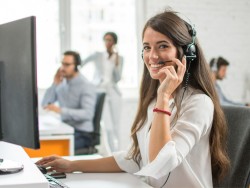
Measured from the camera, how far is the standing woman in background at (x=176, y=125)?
1.33 m

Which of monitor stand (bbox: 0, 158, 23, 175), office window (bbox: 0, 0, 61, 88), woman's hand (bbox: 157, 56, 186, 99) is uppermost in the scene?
office window (bbox: 0, 0, 61, 88)

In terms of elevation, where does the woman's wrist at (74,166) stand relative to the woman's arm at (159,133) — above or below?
below

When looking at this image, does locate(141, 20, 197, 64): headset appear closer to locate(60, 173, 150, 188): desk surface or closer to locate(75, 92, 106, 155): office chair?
locate(60, 173, 150, 188): desk surface

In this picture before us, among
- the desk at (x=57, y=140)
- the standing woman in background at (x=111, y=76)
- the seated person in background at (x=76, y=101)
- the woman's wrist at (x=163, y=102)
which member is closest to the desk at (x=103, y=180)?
the woman's wrist at (x=163, y=102)

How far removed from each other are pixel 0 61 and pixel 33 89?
0.19 metres

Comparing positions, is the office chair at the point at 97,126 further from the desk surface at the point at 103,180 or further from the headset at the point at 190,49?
the headset at the point at 190,49

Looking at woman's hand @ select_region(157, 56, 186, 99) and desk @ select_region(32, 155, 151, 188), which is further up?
woman's hand @ select_region(157, 56, 186, 99)

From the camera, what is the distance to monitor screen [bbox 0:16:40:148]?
3.52 ft

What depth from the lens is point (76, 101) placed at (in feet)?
12.0

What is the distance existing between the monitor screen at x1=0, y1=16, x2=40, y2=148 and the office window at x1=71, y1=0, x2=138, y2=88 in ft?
12.8

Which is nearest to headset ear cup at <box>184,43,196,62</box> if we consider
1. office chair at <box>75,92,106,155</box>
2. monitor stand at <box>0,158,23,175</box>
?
monitor stand at <box>0,158,23,175</box>

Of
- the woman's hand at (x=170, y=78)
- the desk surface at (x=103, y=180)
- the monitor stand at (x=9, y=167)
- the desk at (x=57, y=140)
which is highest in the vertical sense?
the woman's hand at (x=170, y=78)

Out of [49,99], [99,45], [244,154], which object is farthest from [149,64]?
[99,45]

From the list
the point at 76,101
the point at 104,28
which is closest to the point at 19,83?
the point at 76,101
